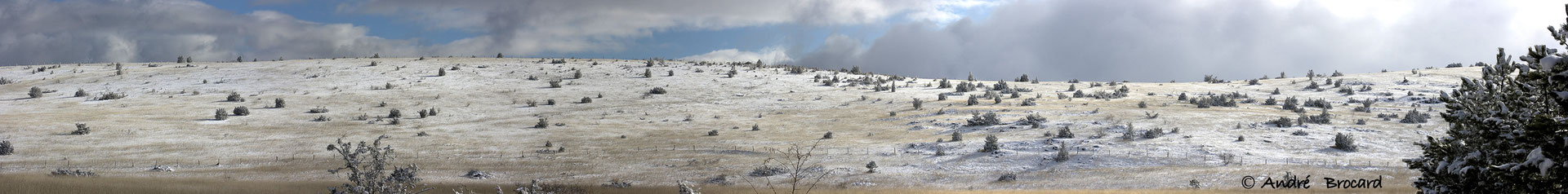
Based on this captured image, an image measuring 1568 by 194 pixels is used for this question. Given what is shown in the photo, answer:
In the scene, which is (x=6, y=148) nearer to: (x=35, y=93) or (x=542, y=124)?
(x=542, y=124)

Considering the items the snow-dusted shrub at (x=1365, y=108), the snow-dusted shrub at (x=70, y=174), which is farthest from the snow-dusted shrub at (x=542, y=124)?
the snow-dusted shrub at (x=1365, y=108)

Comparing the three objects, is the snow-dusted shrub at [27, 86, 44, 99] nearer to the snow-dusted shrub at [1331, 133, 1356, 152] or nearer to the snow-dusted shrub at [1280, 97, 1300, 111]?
the snow-dusted shrub at [1331, 133, 1356, 152]

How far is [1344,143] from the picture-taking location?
88.3 feet

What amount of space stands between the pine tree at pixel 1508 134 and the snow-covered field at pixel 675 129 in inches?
410

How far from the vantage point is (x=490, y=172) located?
27.8 meters

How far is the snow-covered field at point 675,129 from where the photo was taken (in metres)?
26.2

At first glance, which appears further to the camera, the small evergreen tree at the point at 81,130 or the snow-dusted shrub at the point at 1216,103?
the snow-dusted shrub at the point at 1216,103

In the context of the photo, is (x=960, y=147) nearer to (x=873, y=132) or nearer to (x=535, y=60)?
(x=873, y=132)

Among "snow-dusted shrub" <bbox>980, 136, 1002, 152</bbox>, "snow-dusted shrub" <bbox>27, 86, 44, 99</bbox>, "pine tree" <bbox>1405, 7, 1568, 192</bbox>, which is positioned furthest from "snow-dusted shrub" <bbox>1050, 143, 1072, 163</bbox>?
"snow-dusted shrub" <bbox>27, 86, 44, 99</bbox>

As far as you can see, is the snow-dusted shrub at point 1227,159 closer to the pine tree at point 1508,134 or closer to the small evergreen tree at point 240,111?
the pine tree at point 1508,134

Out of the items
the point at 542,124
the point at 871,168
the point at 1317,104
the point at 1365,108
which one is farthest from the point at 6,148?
the point at 1365,108

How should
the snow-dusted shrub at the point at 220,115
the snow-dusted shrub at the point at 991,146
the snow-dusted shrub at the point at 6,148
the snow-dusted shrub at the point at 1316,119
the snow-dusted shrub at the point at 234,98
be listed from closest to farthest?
the snow-dusted shrub at the point at 991,146, the snow-dusted shrub at the point at 6,148, the snow-dusted shrub at the point at 1316,119, the snow-dusted shrub at the point at 220,115, the snow-dusted shrub at the point at 234,98

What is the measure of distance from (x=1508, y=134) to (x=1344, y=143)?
1893 cm

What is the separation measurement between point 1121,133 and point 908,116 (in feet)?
31.4
